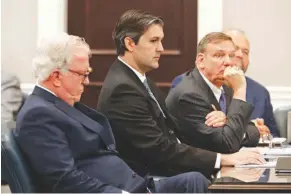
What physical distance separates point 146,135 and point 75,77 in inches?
19.1

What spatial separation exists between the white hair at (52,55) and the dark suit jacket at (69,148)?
0.08 meters

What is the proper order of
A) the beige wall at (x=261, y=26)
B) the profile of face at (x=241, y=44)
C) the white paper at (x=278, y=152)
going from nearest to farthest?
the white paper at (x=278, y=152) < the profile of face at (x=241, y=44) < the beige wall at (x=261, y=26)

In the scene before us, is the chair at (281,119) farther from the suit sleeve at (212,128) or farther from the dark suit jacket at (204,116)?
the suit sleeve at (212,128)

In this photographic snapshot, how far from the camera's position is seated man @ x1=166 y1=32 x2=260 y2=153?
303cm

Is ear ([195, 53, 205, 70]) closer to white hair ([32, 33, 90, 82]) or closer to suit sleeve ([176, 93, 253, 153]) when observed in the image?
suit sleeve ([176, 93, 253, 153])

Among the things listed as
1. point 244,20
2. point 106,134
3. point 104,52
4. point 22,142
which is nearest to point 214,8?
point 244,20

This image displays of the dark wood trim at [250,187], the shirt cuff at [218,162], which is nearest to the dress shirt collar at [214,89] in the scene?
the shirt cuff at [218,162]

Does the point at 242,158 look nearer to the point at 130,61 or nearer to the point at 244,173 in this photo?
the point at 244,173

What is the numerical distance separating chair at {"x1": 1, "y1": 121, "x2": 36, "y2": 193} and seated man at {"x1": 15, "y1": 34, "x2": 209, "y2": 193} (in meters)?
0.06

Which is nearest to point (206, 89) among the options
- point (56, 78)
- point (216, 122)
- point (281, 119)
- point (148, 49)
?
point (216, 122)

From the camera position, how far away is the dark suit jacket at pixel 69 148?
7.59 feet

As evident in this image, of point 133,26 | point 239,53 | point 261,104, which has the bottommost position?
point 261,104

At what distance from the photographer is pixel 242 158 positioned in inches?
109

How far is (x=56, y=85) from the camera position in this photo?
2521mm
